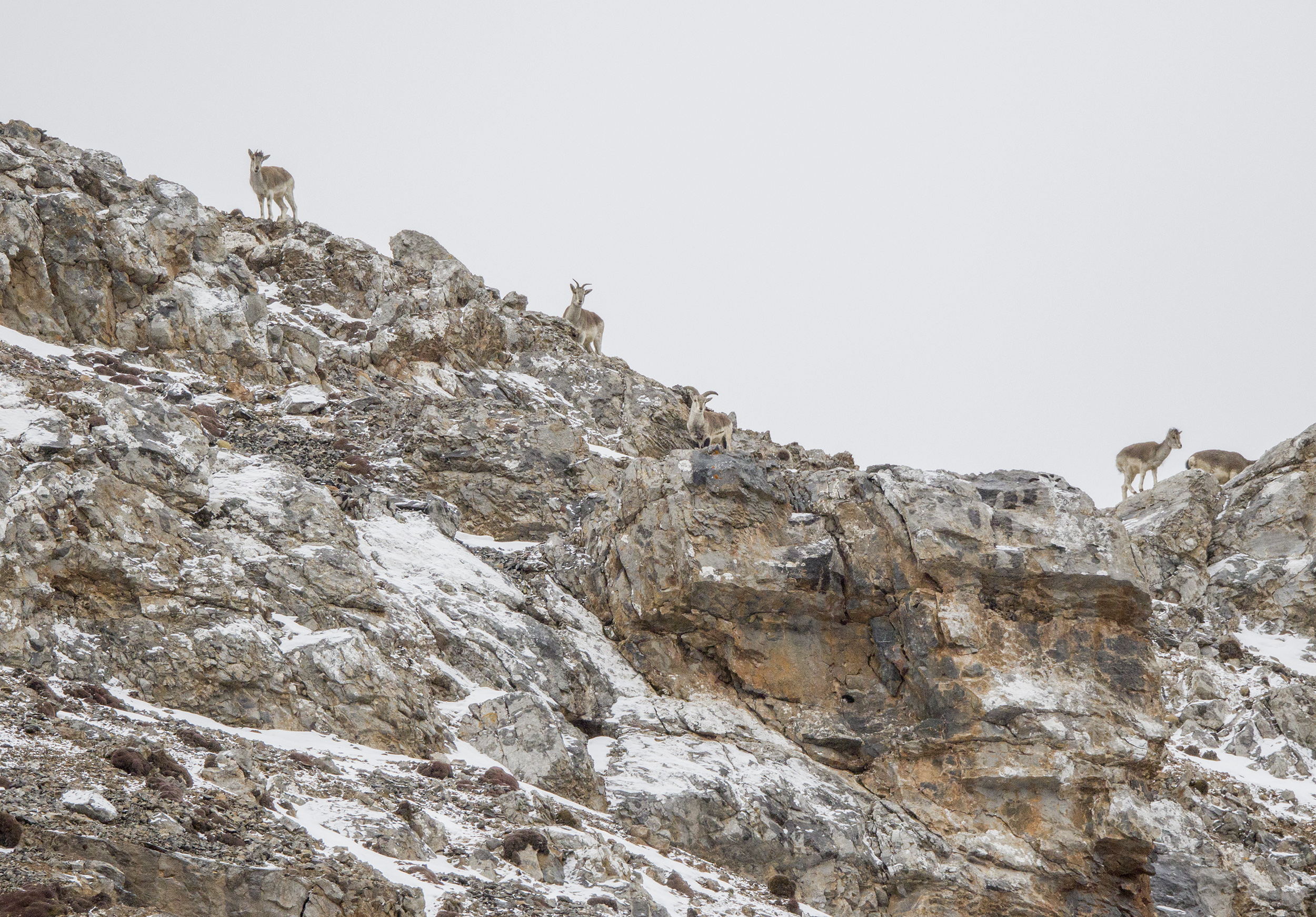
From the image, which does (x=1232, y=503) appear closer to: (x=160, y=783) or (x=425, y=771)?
(x=425, y=771)

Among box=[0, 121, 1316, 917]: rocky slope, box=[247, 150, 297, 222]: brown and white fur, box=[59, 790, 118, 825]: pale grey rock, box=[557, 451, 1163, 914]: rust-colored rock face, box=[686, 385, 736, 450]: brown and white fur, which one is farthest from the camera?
box=[247, 150, 297, 222]: brown and white fur

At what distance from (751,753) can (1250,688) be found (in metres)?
19.6

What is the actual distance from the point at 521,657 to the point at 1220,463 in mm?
37044

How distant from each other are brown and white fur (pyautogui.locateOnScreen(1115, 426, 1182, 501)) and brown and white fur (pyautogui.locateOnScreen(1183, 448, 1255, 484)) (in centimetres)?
155

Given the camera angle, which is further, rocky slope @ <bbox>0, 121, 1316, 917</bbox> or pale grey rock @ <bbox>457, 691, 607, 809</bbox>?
pale grey rock @ <bbox>457, 691, 607, 809</bbox>

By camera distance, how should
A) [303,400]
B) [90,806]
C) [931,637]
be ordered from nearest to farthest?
[90,806], [931,637], [303,400]

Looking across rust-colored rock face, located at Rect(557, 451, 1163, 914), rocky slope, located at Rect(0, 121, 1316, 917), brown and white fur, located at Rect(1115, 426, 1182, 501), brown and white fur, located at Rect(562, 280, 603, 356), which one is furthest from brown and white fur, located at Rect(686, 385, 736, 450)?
brown and white fur, located at Rect(1115, 426, 1182, 501)

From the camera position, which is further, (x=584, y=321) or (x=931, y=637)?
(x=584, y=321)

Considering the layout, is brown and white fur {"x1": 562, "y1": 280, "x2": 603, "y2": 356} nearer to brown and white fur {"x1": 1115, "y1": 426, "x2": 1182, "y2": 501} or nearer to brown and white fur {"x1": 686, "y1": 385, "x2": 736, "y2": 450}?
brown and white fur {"x1": 686, "y1": 385, "x2": 736, "y2": 450}

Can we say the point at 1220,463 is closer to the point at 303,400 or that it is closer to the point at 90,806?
the point at 303,400

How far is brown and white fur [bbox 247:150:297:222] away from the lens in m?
43.8

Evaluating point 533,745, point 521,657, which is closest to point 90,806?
point 533,745

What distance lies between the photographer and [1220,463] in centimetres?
4719

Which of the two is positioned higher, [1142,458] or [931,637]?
[1142,458]
